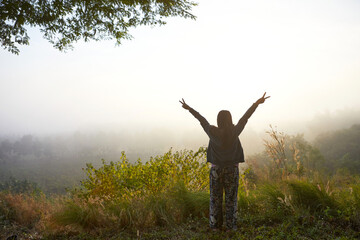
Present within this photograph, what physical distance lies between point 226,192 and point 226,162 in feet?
1.81

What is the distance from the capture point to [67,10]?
26.3 feet

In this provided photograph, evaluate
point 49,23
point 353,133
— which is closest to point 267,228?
point 49,23

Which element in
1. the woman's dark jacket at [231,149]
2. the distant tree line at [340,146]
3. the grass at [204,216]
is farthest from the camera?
the distant tree line at [340,146]

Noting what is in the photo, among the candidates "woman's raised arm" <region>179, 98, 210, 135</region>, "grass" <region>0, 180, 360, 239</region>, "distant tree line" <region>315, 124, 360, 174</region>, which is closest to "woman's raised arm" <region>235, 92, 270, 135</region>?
"woman's raised arm" <region>179, 98, 210, 135</region>

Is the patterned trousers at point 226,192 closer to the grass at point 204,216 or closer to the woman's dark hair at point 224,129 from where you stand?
the grass at point 204,216

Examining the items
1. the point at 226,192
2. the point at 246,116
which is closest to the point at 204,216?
the point at 226,192

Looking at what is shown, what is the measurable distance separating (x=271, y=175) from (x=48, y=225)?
16.6ft

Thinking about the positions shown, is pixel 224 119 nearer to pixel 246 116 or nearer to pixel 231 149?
pixel 246 116

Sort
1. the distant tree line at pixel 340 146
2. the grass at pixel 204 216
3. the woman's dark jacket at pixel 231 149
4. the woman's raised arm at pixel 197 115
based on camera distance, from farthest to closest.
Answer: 1. the distant tree line at pixel 340 146
2. the woman's raised arm at pixel 197 115
3. the woman's dark jacket at pixel 231 149
4. the grass at pixel 204 216

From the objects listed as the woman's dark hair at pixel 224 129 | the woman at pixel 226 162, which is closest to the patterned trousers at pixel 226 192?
the woman at pixel 226 162

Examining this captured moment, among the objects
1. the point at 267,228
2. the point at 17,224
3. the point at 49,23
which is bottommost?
the point at 17,224

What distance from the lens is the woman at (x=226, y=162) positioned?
Result: 13.4ft

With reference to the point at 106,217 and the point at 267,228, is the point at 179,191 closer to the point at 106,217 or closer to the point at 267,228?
the point at 106,217

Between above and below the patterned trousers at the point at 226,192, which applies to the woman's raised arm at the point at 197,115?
above
